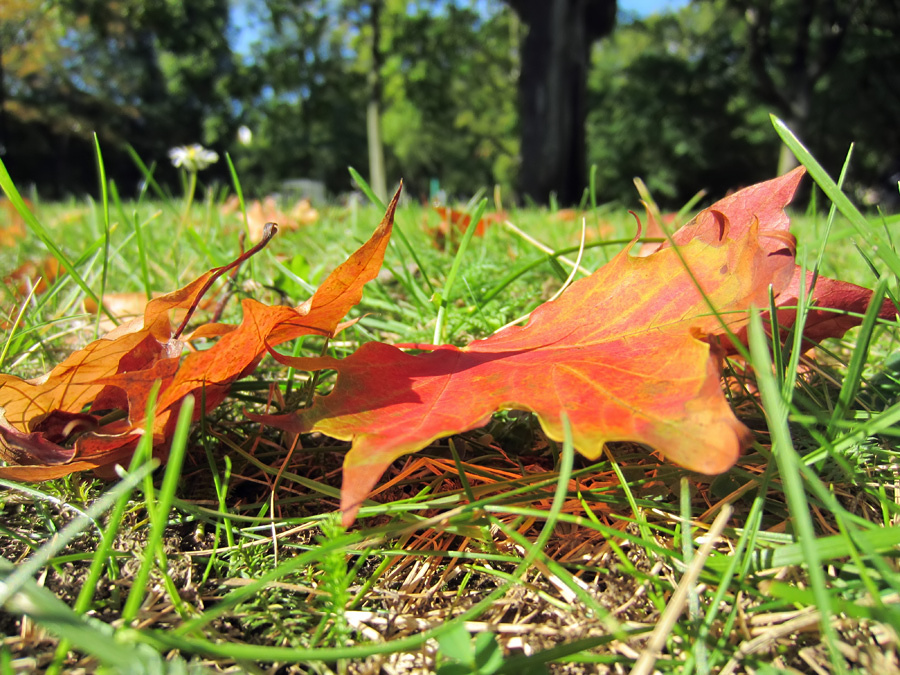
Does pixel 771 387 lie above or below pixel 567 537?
above

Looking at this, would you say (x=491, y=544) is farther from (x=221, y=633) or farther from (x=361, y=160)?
(x=361, y=160)

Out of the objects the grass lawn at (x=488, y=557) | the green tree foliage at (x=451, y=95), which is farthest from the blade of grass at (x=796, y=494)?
the green tree foliage at (x=451, y=95)

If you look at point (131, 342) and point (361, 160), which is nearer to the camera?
point (131, 342)

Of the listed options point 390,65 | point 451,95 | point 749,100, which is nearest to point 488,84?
point 451,95

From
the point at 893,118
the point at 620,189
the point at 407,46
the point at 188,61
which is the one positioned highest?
the point at 188,61

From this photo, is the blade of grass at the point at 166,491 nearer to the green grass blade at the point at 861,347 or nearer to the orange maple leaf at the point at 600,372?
the orange maple leaf at the point at 600,372

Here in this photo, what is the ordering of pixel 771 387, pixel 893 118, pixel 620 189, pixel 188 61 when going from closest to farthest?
1. pixel 771 387
2. pixel 893 118
3. pixel 620 189
4. pixel 188 61

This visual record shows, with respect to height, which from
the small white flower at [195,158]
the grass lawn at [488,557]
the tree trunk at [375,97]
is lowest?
the grass lawn at [488,557]

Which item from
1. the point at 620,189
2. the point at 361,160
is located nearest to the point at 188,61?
the point at 361,160
